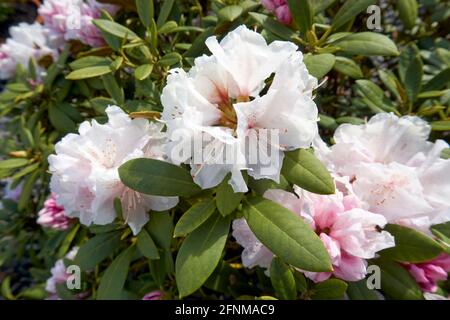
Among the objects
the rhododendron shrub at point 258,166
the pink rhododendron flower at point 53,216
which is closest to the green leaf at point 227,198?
the rhododendron shrub at point 258,166

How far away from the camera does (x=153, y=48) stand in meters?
1.27

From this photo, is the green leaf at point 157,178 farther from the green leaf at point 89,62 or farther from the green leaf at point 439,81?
the green leaf at point 439,81

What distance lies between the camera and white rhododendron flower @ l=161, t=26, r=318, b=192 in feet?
2.74

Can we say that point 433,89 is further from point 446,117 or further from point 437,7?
point 437,7

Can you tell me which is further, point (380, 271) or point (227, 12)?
point (227, 12)

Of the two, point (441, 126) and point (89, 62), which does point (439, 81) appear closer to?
point (441, 126)

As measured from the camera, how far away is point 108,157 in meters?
1.02

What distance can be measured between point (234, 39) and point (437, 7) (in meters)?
1.31

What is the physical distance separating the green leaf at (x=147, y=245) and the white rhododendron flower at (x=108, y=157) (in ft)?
0.11

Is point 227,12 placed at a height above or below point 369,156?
above

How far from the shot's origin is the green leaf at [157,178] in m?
0.95

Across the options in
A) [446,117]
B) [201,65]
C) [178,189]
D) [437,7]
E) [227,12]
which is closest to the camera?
[201,65]

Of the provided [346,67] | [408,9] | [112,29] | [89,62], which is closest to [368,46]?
[346,67]
